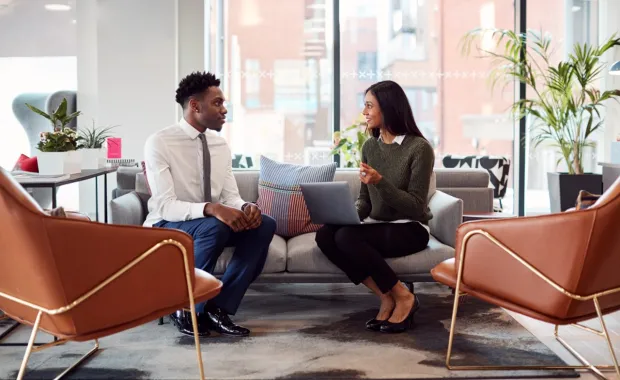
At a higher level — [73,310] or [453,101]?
[453,101]

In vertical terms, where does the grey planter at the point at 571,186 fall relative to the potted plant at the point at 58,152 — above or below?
below

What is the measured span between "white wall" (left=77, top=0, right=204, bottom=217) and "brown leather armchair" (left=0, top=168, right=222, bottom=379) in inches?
180

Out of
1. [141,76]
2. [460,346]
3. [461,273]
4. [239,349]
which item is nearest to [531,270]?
[461,273]

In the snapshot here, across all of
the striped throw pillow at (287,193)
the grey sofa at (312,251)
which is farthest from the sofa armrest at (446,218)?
the striped throw pillow at (287,193)

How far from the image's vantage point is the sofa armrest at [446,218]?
3.82 m

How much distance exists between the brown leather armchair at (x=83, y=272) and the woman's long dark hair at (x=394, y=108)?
1.55 metres

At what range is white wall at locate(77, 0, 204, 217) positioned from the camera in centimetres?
690

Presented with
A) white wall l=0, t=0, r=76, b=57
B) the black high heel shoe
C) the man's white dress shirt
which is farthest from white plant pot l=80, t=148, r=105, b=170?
white wall l=0, t=0, r=76, b=57

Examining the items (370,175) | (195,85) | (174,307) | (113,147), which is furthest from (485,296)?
(113,147)

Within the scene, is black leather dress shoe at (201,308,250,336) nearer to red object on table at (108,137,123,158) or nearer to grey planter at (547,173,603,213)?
red object on table at (108,137,123,158)

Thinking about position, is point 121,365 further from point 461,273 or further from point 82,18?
point 82,18

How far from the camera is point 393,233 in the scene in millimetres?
3627

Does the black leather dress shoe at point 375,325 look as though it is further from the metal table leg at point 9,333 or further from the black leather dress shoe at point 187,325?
the metal table leg at point 9,333

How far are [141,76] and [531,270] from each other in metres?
5.03
